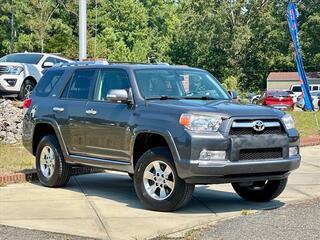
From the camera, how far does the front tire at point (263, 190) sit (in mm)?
9016

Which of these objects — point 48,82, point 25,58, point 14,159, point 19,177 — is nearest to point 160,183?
point 48,82

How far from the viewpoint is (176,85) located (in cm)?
905

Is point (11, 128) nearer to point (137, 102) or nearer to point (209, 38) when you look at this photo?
point (137, 102)

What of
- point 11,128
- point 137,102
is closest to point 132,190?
point 137,102

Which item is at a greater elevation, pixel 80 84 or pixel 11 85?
pixel 80 84

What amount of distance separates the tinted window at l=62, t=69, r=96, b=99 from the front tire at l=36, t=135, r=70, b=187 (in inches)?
31.2

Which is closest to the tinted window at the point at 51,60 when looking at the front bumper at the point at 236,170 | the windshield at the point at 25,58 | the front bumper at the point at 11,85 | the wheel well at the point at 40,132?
the windshield at the point at 25,58

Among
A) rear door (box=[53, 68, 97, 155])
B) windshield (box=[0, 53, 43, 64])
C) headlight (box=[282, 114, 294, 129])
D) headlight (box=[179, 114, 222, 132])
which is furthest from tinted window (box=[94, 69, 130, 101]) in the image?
windshield (box=[0, 53, 43, 64])

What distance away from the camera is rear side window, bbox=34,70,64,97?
10422 millimetres

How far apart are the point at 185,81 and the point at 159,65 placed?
50 cm

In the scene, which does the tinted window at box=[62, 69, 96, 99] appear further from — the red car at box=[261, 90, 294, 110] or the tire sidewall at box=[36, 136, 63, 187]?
the red car at box=[261, 90, 294, 110]

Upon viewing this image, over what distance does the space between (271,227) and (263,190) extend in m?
1.97

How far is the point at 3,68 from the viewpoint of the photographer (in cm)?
1895

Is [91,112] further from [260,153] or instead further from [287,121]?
[287,121]
